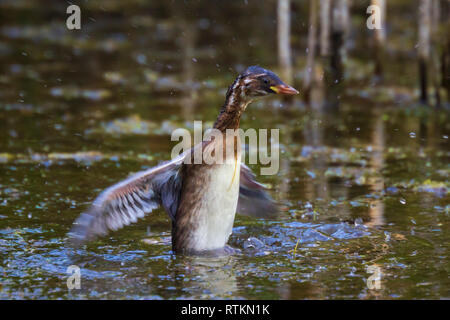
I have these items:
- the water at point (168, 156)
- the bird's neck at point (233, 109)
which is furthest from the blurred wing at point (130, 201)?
the bird's neck at point (233, 109)

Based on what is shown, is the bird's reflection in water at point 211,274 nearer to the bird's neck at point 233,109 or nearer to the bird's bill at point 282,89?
the bird's neck at point 233,109

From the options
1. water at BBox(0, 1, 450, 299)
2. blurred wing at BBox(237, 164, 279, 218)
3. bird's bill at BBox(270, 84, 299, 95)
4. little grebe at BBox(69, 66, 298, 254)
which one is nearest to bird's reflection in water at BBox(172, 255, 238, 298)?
water at BBox(0, 1, 450, 299)

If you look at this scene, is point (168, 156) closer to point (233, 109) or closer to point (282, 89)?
point (233, 109)

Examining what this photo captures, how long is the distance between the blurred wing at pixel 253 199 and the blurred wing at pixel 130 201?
40.8 inches

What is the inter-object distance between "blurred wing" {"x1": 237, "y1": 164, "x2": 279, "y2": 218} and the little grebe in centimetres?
89

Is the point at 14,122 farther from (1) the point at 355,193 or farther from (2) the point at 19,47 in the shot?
(2) the point at 19,47

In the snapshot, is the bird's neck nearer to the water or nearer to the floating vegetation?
the water

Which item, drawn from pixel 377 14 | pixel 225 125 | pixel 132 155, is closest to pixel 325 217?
pixel 225 125

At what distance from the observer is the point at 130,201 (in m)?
8.29

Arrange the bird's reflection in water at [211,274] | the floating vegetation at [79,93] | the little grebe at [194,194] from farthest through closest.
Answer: the floating vegetation at [79,93]
the little grebe at [194,194]
the bird's reflection in water at [211,274]

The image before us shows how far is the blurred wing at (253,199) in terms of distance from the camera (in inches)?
365

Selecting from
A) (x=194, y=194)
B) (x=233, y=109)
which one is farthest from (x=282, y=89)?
(x=194, y=194)

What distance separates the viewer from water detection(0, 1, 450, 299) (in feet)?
25.5

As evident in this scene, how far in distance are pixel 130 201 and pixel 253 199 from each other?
1.66 meters
